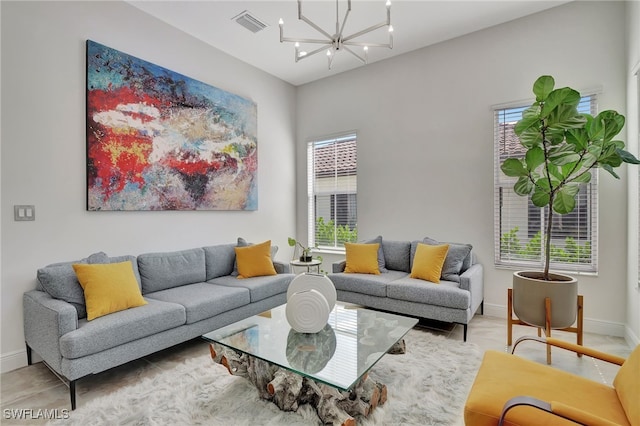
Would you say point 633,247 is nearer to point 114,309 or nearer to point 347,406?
point 347,406

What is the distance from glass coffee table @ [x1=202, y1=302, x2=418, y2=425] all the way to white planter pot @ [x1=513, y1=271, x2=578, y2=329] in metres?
1.07

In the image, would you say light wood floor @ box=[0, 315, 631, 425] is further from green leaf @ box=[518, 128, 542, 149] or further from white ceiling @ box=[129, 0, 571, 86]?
white ceiling @ box=[129, 0, 571, 86]

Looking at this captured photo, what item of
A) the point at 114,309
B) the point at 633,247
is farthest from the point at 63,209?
the point at 633,247

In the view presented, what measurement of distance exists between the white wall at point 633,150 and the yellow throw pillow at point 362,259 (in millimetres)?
2326

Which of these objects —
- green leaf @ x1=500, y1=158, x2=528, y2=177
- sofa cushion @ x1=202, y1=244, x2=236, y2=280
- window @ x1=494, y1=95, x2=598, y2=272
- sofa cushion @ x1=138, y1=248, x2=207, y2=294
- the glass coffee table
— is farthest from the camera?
sofa cushion @ x1=202, y1=244, x2=236, y2=280

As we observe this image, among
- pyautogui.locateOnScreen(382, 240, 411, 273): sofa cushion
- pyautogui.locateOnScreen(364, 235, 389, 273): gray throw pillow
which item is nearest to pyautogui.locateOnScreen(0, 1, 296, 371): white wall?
pyautogui.locateOnScreen(364, 235, 389, 273): gray throw pillow

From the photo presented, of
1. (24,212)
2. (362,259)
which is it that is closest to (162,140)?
(24,212)

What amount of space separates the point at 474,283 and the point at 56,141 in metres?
4.13

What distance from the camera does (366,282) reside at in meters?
3.63

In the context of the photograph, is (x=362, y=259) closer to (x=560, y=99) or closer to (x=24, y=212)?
(x=560, y=99)

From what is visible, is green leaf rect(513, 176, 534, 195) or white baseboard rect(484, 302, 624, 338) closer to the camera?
green leaf rect(513, 176, 534, 195)

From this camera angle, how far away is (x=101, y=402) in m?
2.10

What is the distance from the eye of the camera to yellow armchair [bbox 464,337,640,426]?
123 cm

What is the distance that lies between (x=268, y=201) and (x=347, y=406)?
11.3 ft
